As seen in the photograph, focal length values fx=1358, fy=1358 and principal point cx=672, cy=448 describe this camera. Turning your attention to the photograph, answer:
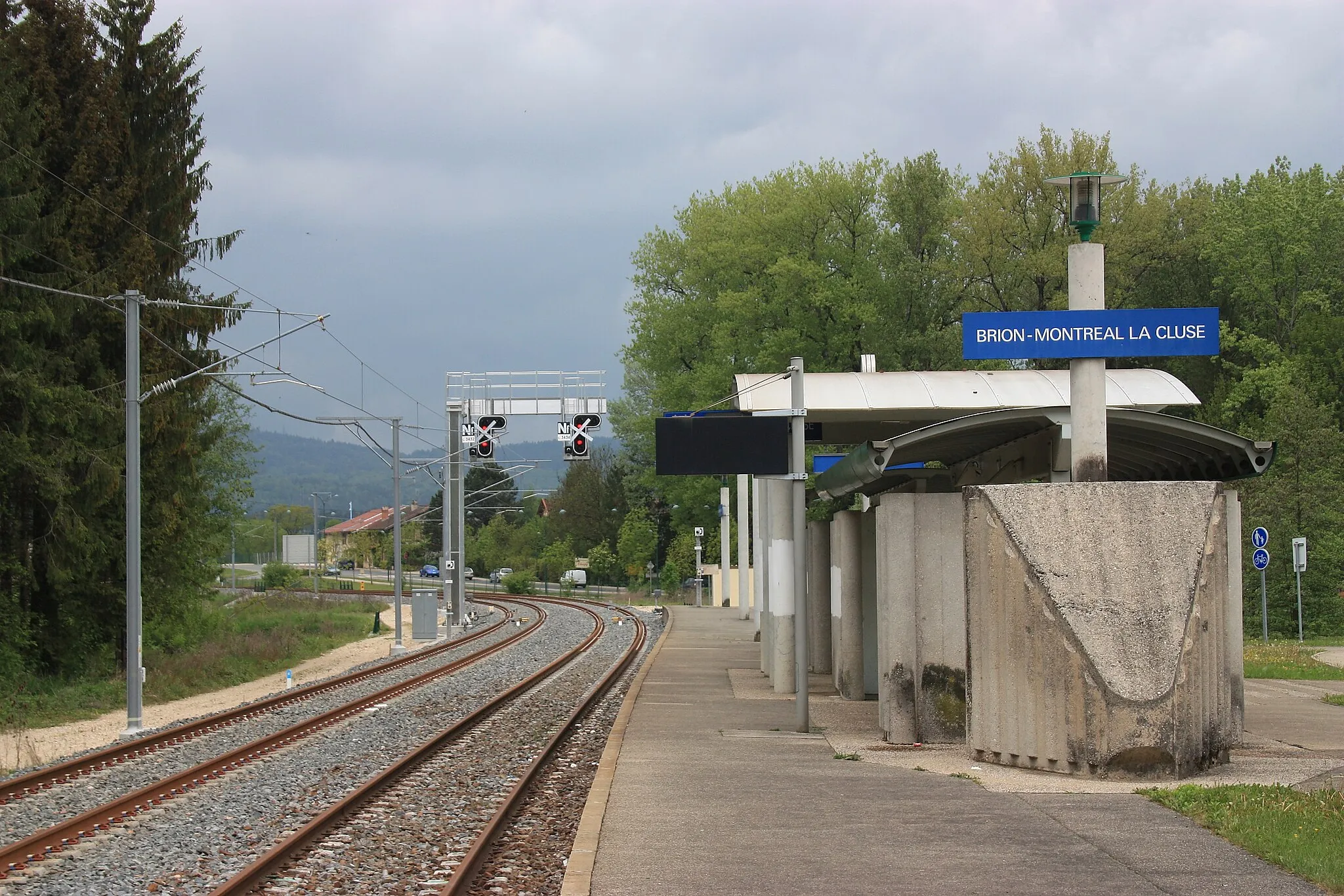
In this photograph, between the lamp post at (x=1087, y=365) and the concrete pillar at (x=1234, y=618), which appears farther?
the concrete pillar at (x=1234, y=618)

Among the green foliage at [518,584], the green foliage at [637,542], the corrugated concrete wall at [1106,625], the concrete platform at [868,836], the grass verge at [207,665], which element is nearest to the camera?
the concrete platform at [868,836]

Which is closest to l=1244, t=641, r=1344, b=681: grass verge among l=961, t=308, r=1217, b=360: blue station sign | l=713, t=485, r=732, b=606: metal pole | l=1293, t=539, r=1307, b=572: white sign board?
l=1293, t=539, r=1307, b=572: white sign board

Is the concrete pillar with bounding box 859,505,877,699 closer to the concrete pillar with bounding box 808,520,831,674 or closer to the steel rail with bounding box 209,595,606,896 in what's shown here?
the concrete pillar with bounding box 808,520,831,674

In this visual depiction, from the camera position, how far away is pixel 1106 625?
12.2 m

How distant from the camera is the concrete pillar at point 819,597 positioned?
2502 centimetres

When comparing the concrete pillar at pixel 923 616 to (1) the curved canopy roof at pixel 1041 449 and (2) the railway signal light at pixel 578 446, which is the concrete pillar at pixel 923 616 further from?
(2) the railway signal light at pixel 578 446

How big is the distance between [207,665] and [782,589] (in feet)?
50.6

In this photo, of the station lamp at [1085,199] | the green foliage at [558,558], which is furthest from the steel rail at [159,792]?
the green foliage at [558,558]

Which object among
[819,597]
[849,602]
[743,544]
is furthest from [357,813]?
[743,544]

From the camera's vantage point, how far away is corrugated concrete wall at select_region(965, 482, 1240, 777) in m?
12.1

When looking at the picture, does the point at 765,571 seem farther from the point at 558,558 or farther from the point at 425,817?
the point at 558,558

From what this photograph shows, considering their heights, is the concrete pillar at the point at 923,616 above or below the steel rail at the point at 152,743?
above

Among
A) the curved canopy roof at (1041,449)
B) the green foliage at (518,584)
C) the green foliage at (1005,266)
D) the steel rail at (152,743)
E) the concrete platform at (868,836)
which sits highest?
the green foliage at (1005,266)

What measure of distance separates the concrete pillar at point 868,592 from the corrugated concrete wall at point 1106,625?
7.07m
